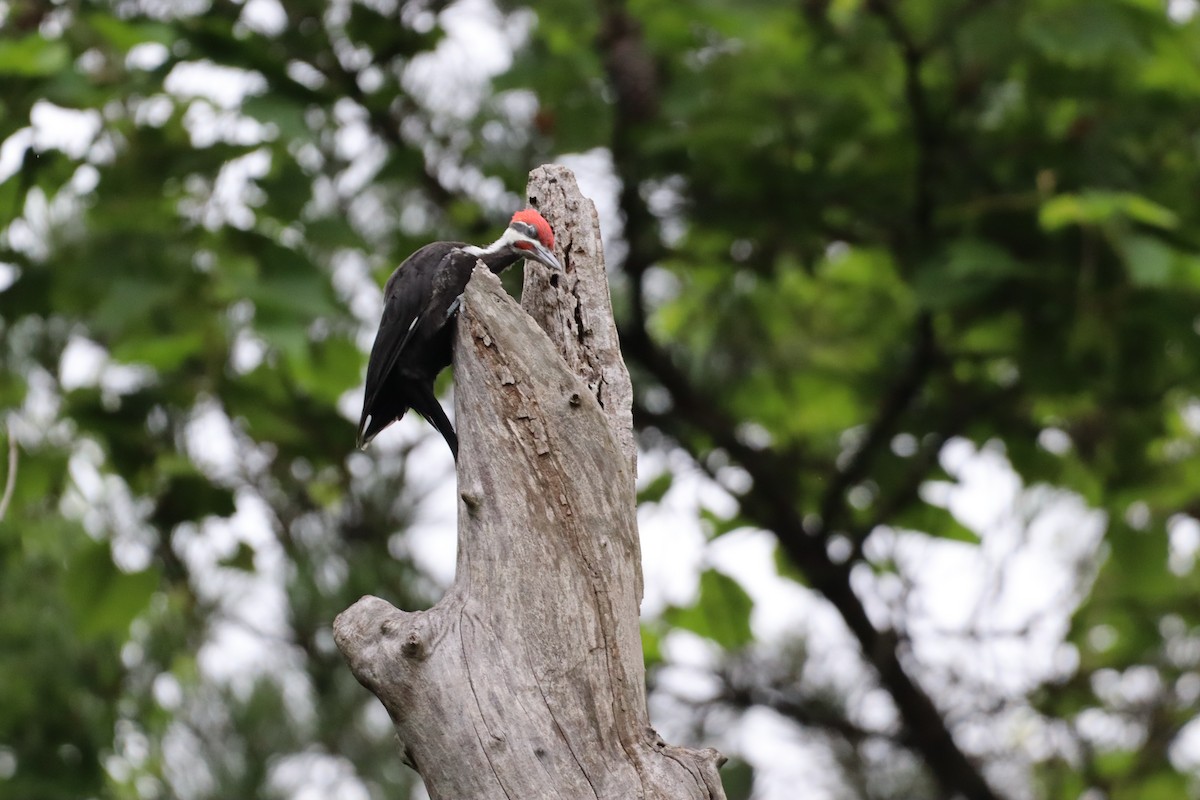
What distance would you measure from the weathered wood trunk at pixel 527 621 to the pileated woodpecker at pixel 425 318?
57cm

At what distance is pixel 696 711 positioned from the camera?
5.97m

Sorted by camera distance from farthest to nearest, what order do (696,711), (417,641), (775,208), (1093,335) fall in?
(696,711)
(775,208)
(1093,335)
(417,641)

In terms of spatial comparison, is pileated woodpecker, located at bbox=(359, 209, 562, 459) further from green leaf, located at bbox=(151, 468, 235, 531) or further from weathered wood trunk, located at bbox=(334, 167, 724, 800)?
green leaf, located at bbox=(151, 468, 235, 531)

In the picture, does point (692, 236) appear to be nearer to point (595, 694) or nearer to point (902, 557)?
point (902, 557)

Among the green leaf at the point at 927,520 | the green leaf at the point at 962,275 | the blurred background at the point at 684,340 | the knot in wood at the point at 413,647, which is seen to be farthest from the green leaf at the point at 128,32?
the green leaf at the point at 927,520

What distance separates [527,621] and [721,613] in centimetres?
286

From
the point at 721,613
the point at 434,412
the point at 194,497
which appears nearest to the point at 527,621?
the point at 434,412

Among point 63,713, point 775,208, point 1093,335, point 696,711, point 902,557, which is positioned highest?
point 1093,335

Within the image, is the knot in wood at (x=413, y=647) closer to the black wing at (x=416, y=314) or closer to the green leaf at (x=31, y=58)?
the black wing at (x=416, y=314)

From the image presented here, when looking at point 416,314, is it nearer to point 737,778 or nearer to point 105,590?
point 105,590

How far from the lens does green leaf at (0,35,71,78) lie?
11.4 ft

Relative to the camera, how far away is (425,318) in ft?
11.0

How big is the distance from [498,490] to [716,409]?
3241 mm

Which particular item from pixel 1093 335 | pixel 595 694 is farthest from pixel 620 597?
pixel 1093 335
